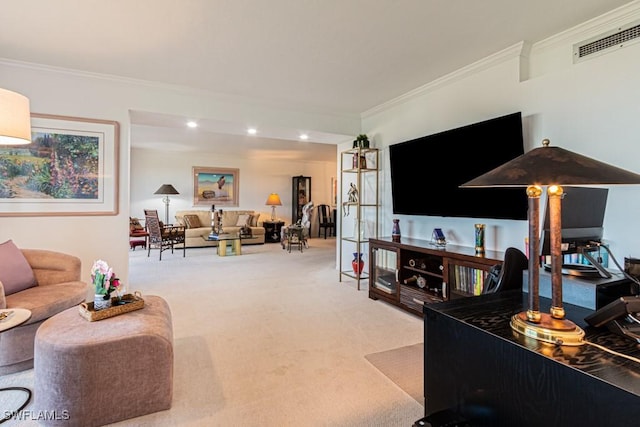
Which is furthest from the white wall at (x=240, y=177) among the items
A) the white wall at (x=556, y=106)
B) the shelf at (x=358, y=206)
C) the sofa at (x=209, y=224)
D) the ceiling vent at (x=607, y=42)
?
the ceiling vent at (x=607, y=42)

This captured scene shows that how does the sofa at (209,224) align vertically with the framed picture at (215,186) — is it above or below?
below

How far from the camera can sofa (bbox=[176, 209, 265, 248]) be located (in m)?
7.72

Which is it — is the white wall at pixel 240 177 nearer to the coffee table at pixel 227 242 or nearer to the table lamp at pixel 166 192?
the table lamp at pixel 166 192

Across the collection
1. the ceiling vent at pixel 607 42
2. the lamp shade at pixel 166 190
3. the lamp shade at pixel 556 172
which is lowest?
the lamp shade at pixel 556 172

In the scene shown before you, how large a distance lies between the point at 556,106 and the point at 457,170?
3.01 feet

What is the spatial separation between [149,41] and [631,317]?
3462 millimetres

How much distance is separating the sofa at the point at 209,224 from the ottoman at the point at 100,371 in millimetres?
5894

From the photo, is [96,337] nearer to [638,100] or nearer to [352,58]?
[352,58]

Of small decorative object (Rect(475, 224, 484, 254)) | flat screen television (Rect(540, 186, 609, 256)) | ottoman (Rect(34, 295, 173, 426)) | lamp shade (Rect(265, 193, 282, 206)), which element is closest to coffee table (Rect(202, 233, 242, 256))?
lamp shade (Rect(265, 193, 282, 206))

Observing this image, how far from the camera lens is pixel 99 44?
2.81 metres

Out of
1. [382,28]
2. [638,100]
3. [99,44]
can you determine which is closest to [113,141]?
[99,44]

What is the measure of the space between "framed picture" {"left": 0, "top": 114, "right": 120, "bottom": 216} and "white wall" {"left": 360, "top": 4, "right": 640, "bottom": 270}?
3496 millimetres

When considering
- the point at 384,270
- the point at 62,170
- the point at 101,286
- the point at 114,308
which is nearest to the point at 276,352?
the point at 114,308

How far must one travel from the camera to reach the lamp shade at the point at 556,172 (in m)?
1.01
